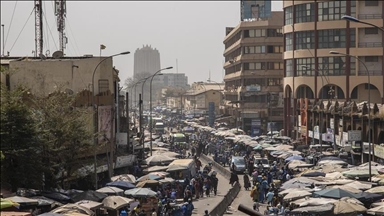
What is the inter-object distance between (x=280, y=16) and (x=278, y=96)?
1042 cm

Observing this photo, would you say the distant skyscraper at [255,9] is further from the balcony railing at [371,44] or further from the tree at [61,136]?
the tree at [61,136]

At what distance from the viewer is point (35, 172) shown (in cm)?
2981

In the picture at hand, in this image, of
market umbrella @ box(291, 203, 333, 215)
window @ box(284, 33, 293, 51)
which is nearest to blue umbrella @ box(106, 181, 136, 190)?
market umbrella @ box(291, 203, 333, 215)

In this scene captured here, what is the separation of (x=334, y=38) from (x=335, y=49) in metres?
1.27

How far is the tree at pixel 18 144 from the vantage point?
1103 inches

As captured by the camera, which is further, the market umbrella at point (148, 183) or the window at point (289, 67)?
the window at point (289, 67)

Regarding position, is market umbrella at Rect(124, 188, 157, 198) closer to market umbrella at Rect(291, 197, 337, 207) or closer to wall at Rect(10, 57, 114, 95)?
market umbrella at Rect(291, 197, 337, 207)

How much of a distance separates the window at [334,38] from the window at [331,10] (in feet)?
4.24

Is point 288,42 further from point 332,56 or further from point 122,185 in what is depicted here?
point 122,185

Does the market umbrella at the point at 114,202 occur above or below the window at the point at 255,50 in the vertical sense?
below

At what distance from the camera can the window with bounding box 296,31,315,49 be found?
247 ft

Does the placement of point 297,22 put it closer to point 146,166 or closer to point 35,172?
point 146,166

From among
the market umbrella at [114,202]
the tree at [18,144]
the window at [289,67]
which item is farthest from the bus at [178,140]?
the tree at [18,144]

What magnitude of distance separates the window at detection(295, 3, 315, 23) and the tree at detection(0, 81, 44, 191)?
49413 mm
